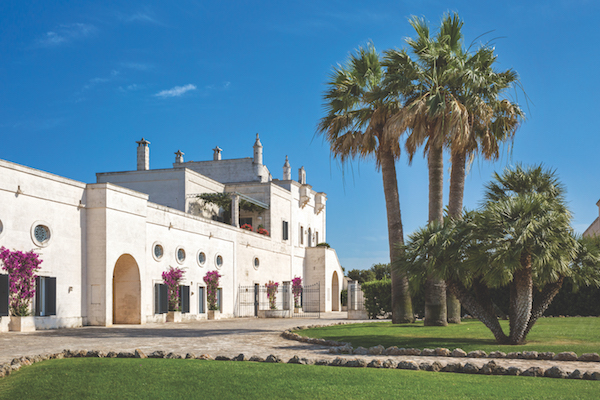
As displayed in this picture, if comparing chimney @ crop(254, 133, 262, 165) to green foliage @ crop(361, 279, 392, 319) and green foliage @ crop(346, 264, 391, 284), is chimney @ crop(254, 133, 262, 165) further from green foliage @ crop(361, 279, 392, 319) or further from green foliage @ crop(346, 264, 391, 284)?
green foliage @ crop(346, 264, 391, 284)

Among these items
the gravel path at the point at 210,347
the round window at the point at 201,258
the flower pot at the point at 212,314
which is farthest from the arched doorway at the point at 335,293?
the gravel path at the point at 210,347

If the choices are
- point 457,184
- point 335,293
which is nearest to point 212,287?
point 457,184

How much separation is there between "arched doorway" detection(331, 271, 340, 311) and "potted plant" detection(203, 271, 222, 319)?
21329 millimetres

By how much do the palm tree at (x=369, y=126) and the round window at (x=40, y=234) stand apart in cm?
1093

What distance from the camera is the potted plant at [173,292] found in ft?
94.7

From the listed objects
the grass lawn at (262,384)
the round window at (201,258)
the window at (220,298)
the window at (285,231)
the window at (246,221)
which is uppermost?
the window at (246,221)

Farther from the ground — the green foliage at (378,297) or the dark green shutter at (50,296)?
the dark green shutter at (50,296)

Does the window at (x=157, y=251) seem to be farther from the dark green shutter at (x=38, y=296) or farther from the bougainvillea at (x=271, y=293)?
the bougainvillea at (x=271, y=293)

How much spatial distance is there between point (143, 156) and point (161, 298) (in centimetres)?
1569

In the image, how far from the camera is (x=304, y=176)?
5616 centimetres

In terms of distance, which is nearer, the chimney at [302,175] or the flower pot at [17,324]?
the flower pot at [17,324]

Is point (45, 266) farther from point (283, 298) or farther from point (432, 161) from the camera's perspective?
point (283, 298)

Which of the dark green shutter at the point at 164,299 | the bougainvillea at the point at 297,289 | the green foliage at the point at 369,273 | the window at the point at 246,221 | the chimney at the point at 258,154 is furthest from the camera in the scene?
the green foliage at the point at 369,273

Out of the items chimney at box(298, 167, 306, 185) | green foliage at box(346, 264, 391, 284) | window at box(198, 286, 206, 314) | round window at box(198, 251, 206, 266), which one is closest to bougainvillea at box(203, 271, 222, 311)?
window at box(198, 286, 206, 314)
